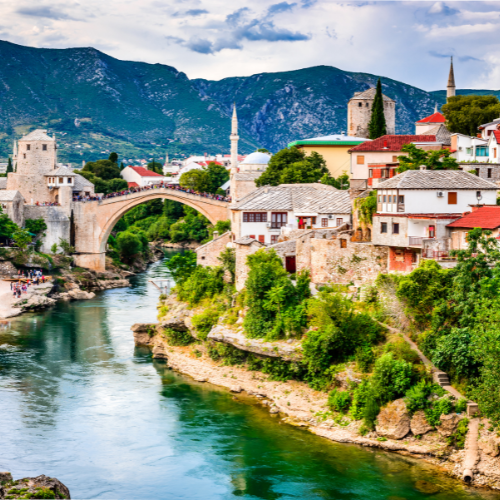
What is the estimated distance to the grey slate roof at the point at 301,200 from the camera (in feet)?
127

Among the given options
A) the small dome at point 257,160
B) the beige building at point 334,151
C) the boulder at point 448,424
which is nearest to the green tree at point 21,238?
the small dome at point 257,160

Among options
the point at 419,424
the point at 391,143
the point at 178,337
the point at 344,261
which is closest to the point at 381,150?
the point at 391,143

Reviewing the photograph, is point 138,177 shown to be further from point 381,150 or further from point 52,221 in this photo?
point 381,150

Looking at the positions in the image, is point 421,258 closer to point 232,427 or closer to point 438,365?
point 438,365

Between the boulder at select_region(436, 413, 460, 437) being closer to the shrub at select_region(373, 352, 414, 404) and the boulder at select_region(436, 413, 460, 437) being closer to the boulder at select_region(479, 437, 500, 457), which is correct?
the boulder at select_region(479, 437, 500, 457)

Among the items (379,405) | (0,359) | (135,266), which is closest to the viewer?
(379,405)

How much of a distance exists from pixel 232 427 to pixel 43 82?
613ft

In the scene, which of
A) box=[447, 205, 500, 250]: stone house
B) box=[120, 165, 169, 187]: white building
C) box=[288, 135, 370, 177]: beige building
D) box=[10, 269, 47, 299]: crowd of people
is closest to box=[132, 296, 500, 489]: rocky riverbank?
box=[447, 205, 500, 250]: stone house

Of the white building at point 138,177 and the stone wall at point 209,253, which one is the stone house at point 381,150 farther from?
the white building at point 138,177

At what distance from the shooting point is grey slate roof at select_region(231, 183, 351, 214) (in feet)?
127

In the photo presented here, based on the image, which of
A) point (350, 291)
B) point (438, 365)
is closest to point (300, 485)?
point (438, 365)

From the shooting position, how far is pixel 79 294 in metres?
53.0

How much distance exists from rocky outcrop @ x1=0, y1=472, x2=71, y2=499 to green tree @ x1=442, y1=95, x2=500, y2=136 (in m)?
35.7

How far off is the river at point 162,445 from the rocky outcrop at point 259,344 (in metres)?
1.96
